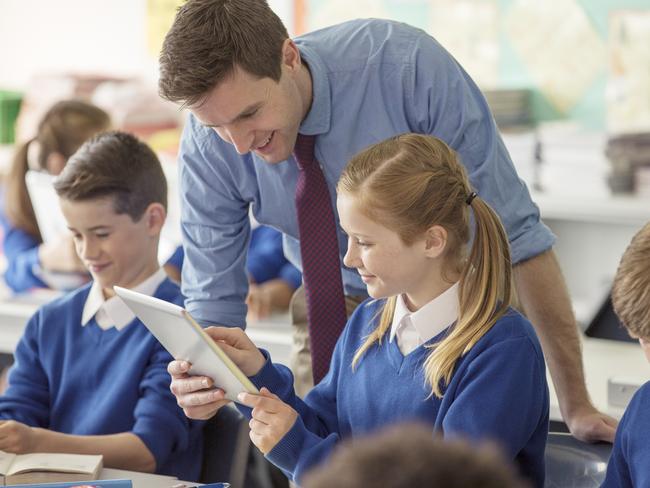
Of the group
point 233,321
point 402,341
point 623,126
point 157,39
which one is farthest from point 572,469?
point 157,39

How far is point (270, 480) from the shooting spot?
203 cm

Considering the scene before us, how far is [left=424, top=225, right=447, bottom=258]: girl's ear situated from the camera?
1.53m

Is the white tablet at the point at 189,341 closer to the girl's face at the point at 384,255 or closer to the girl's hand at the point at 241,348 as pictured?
the girl's hand at the point at 241,348

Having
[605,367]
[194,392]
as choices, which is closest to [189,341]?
[194,392]

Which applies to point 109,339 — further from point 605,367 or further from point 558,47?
point 558,47

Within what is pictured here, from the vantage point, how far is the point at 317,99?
1738mm

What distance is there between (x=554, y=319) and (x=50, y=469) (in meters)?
0.80

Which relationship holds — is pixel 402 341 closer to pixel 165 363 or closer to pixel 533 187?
pixel 165 363

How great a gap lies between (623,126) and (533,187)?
0.37m

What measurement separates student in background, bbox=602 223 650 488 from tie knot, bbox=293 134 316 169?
0.57m

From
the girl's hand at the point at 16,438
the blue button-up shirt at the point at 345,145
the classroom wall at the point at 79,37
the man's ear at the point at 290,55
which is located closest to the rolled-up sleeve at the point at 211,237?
the blue button-up shirt at the point at 345,145

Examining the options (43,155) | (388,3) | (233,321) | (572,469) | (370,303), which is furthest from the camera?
(388,3)

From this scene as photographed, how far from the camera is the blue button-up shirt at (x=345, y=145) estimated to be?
1.72 meters

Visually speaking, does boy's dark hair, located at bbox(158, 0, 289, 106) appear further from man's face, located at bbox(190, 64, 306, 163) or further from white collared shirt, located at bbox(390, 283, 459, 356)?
white collared shirt, located at bbox(390, 283, 459, 356)
